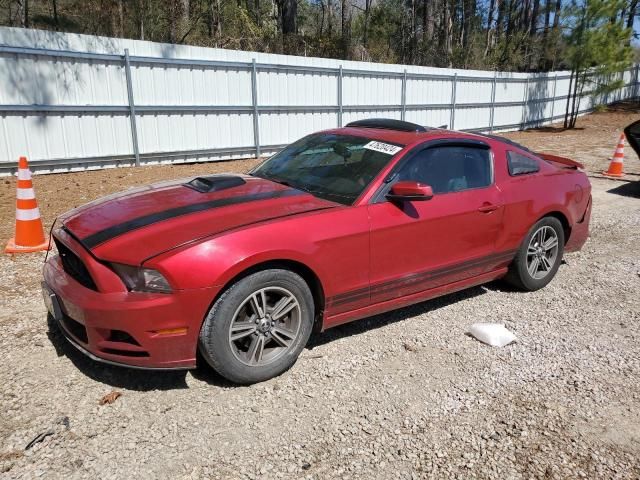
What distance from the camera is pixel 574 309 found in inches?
176

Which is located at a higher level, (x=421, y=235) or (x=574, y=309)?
(x=421, y=235)

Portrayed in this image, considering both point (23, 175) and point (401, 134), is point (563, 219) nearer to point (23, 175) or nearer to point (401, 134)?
point (401, 134)

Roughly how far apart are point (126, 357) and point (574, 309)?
12.1 ft

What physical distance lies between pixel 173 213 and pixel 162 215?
7cm

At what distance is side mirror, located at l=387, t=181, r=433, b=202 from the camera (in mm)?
3486

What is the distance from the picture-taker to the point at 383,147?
12.9 ft

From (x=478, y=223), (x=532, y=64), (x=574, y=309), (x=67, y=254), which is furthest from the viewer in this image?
(x=532, y=64)

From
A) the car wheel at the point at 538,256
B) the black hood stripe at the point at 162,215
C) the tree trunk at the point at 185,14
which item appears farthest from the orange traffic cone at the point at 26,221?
the tree trunk at the point at 185,14

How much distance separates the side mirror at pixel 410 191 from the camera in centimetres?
349

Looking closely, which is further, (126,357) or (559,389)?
(559,389)

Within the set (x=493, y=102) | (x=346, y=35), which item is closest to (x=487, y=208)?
(x=493, y=102)

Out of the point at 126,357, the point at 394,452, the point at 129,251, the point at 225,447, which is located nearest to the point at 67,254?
the point at 129,251

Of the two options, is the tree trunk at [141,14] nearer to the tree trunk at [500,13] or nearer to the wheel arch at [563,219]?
the wheel arch at [563,219]

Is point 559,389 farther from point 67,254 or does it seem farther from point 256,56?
point 256,56
